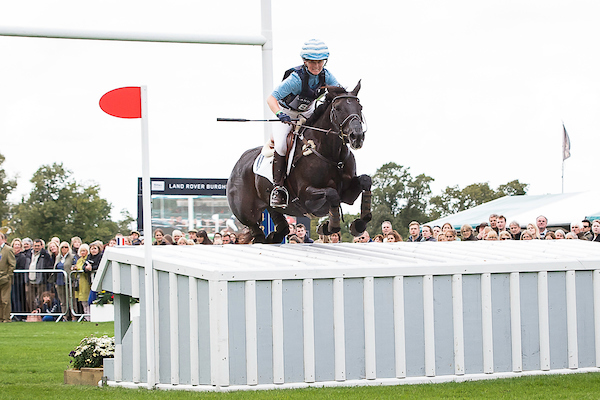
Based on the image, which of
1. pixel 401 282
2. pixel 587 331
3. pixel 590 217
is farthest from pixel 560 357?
pixel 590 217

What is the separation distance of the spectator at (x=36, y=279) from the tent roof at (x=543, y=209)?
10827 mm

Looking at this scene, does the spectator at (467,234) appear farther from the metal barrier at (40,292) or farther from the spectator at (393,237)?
the metal barrier at (40,292)

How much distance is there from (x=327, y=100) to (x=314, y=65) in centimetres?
41

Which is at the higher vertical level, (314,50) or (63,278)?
(314,50)

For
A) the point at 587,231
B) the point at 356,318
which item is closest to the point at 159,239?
the point at 587,231

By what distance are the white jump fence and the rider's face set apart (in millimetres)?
2424

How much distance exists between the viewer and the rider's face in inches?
357

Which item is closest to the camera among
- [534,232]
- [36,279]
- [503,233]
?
[503,233]

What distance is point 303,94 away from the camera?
9.41 m

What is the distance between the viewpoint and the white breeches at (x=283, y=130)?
31.1 feet

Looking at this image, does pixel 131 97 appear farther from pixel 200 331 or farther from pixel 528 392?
pixel 528 392

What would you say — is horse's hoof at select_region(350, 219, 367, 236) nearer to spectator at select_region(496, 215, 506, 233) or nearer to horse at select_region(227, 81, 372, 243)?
horse at select_region(227, 81, 372, 243)

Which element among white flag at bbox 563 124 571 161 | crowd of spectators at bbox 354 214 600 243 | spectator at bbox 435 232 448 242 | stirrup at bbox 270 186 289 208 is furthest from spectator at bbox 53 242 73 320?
white flag at bbox 563 124 571 161

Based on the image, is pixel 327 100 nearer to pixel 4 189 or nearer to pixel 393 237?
pixel 393 237
